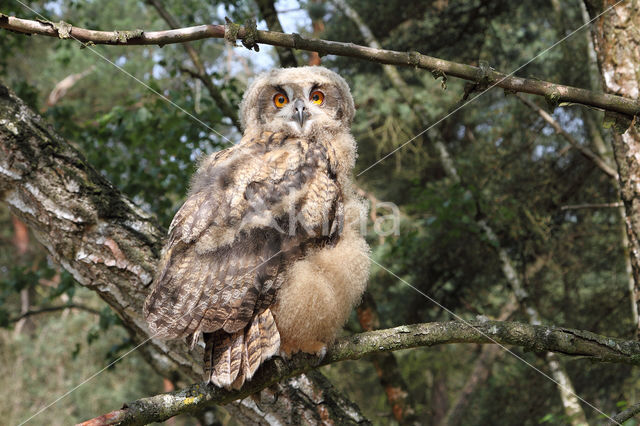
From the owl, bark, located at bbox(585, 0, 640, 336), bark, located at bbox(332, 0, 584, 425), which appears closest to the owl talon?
the owl

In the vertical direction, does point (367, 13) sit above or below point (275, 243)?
above

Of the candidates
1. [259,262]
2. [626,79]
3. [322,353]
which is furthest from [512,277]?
[259,262]

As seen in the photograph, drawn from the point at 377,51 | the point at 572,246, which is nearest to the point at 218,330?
the point at 377,51

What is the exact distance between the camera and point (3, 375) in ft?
50.8

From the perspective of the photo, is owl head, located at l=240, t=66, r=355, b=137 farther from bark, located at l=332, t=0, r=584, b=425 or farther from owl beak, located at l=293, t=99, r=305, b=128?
bark, located at l=332, t=0, r=584, b=425

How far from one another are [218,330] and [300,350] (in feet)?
1.49

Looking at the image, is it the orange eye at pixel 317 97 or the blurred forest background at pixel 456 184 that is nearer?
the orange eye at pixel 317 97

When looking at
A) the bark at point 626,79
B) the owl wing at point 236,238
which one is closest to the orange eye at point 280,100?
the owl wing at point 236,238

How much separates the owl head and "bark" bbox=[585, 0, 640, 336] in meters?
1.54

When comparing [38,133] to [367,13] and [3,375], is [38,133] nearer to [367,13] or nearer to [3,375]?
[367,13]

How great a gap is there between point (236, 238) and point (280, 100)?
1.23 m

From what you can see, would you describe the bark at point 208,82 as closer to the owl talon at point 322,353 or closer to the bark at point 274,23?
the bark at point 274,23

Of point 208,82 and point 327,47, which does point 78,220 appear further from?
point 208,82

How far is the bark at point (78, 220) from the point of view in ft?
9.71
